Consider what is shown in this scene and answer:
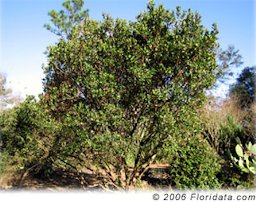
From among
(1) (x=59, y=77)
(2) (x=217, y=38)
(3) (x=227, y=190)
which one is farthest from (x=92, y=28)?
(3) (x=227, y=190)

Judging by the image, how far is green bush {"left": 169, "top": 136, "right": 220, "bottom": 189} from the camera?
7.62 metres

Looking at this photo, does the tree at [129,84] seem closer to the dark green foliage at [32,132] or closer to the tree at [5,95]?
the dark green foliage at [32,132]

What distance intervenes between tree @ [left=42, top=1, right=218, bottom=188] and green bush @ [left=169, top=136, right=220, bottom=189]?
85 centimetres

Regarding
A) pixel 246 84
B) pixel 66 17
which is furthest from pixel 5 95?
pixel 246 84

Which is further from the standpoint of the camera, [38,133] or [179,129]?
[38,133]

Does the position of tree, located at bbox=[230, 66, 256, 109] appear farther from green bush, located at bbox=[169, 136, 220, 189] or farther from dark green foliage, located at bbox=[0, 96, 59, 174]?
dark green foliage, located at bbox=[0, 96, 59, 174]

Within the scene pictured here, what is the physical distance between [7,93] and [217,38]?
13900 millimetres

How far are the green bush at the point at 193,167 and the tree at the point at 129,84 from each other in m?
0.85

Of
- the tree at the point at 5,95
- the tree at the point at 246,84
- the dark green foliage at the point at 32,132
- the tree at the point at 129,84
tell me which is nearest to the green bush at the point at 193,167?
the tree at the point at 129,84

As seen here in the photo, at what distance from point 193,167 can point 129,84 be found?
114 inches

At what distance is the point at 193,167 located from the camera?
304 inches

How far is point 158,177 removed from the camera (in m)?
10.5

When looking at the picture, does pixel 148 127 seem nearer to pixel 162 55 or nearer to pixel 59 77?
pixel 162 55

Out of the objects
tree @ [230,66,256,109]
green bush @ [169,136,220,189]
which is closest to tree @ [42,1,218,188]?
green bush @ [169,136,220,189]
